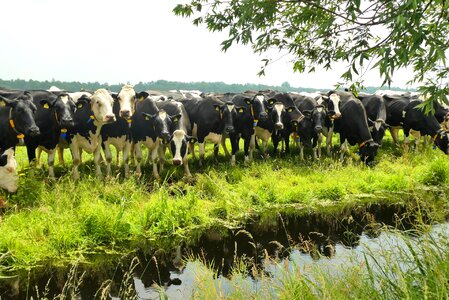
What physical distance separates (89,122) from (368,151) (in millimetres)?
8587

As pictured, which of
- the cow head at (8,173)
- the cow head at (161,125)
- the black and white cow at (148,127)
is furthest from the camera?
the black and white cow at (148,127)

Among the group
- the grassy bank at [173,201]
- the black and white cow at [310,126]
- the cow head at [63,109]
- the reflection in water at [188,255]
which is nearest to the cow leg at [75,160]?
the grassy bank at [173,201]

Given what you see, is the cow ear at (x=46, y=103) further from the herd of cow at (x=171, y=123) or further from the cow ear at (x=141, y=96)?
the cow ear at (x=141, y=96)

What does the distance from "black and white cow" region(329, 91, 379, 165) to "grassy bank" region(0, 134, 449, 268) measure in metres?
0.52

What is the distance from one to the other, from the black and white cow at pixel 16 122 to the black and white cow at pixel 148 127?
296 centimetres

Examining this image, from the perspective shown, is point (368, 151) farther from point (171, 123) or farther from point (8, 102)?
point (8, 102)

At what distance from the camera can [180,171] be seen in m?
11.4

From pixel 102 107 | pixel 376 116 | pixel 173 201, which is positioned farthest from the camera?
pixel 376 116

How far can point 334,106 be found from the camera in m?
13.5

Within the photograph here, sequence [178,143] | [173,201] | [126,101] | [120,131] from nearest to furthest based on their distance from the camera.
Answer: [173,201], [178,143], [126,101], [120,131]

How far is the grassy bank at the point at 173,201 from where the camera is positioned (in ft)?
20.7

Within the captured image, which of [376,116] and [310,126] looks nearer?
[310,126]

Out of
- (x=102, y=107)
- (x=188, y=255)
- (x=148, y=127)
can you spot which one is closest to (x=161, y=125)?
(x=148, y=127)

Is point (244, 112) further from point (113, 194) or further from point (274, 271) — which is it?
point (274, 271)
